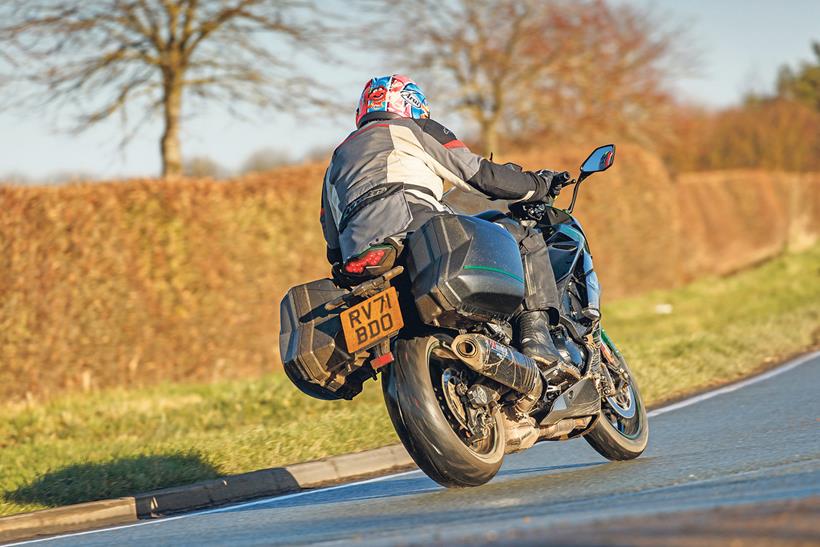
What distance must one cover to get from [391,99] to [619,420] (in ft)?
7.53

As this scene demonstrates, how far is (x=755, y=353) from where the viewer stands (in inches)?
523

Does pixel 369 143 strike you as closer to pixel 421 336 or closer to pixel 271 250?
pixel 421 336

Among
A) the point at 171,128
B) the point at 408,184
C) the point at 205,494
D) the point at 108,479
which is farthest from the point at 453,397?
the point at 171,128

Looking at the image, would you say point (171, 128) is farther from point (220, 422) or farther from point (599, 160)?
point (599, 160)

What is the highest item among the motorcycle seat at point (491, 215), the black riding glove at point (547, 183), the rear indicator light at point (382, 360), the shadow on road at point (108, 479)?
the black riding glove at point (547, 183)

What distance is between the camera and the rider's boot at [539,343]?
635 centimetres

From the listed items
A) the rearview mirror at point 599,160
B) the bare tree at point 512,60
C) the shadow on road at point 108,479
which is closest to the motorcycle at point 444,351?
the rearview mirror at point 599,160

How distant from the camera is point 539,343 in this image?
6.41m

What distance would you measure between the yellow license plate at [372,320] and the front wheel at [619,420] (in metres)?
1.73

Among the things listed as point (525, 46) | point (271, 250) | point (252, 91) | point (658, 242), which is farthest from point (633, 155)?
point (271, 250)

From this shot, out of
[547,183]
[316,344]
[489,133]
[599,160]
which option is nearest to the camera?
[316,344]

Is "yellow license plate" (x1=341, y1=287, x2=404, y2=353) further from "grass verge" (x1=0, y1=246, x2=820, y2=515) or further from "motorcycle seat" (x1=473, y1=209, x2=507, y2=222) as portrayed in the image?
"grass verge" (x1=0, y1=246, x2=820, y2=515)

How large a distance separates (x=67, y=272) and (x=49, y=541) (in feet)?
22.5

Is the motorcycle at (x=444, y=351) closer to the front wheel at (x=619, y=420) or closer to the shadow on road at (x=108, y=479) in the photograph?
the front wheel at (x=619, y=420)
